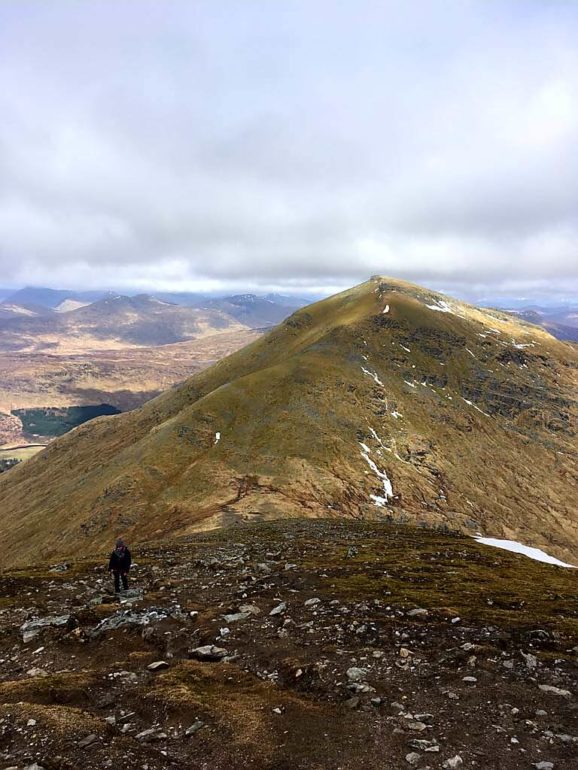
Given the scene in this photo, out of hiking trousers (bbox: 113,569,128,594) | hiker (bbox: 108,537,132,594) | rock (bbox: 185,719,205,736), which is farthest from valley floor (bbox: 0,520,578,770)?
hiker (bbox: 108,537,132,594)

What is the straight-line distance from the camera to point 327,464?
11362cm

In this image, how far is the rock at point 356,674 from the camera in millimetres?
14766

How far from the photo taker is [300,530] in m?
53.5

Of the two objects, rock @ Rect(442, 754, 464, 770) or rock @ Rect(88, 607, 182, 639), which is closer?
rock @ Rect(442, 754, 464, 770)

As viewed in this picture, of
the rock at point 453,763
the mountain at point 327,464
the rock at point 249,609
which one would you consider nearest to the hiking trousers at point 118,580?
the rock at point 249,609

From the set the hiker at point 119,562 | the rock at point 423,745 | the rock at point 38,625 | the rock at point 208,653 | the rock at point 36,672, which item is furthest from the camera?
the hiker at point 119,562

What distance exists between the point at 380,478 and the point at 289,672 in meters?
107

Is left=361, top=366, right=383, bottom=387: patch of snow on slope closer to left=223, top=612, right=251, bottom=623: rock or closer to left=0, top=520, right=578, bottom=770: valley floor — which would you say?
left=0, top=520, right=578, bottom=770: valley floor

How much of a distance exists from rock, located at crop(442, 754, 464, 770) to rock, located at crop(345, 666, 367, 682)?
169 inches

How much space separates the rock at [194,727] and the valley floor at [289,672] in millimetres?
32

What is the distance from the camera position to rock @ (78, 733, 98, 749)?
11.0 metres

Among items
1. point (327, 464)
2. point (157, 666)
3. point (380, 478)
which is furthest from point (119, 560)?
point (380, 478)

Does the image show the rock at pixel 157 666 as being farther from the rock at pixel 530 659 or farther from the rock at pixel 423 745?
the rock at pixel 530 659

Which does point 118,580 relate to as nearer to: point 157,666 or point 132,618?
point 132,618
